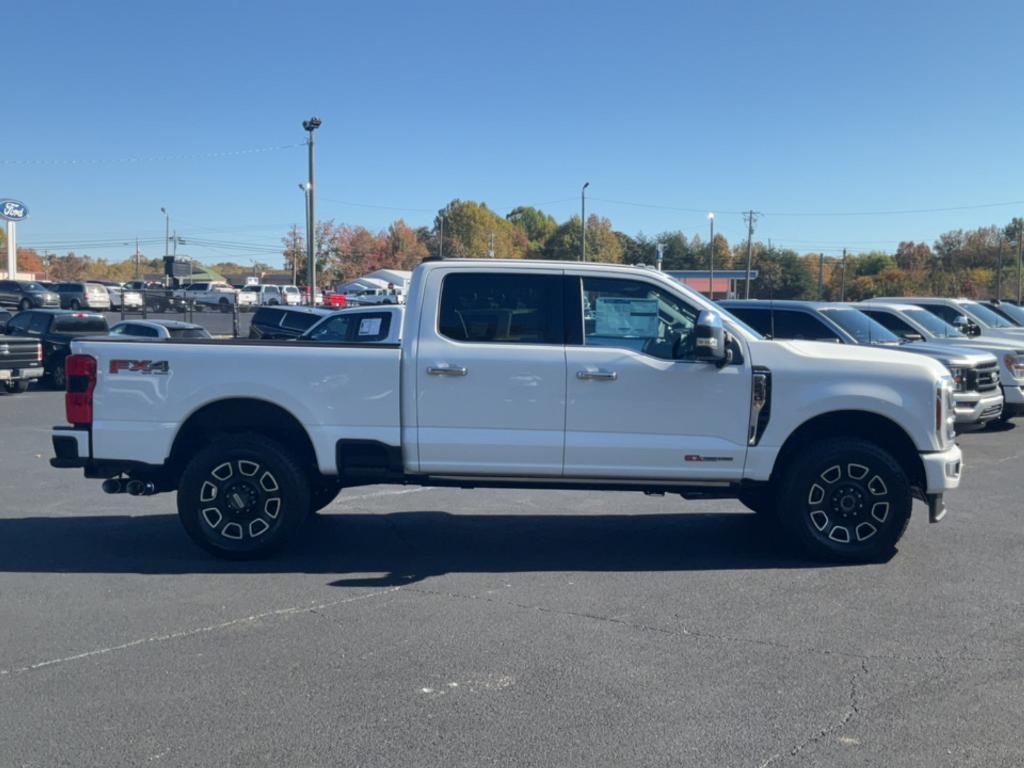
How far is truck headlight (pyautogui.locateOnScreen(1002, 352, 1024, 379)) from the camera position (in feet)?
48.8

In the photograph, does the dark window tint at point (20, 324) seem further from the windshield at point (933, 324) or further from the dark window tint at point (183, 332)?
the windshield at point (933, 324)

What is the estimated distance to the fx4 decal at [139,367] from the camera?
22.5 ft

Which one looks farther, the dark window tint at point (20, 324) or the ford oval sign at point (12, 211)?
the ford oval sign at point (12, 211)

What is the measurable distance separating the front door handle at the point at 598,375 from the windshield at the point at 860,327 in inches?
302

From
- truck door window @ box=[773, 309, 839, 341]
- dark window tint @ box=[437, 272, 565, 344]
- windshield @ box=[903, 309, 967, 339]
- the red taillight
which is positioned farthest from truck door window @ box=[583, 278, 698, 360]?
windshield @ box=[903, 309, 967, 339]

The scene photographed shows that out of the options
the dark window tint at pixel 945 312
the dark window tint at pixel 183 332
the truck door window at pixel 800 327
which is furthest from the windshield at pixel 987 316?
the dark window tint at pixel 183 332

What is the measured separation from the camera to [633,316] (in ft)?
23.1

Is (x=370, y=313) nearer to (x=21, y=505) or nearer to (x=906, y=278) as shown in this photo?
(x=21, y=505)

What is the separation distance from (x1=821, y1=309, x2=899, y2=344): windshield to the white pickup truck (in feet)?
22.4

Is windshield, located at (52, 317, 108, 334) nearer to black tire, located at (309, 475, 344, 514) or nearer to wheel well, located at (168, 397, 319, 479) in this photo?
black tire, located at (309, 475, 344, 514)

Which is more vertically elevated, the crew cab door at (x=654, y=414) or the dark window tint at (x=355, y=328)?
the dark window tint at (x=355, y=328)

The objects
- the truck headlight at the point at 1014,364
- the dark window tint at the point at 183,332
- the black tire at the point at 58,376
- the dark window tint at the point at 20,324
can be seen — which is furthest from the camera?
the dark window tint at the point at 183,332

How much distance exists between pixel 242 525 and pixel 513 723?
3.26m

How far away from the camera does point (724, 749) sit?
4062 millimetres
